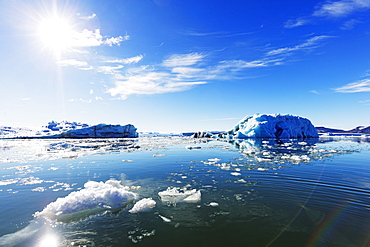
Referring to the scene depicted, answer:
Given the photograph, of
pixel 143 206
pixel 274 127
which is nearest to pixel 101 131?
pixel 274 127

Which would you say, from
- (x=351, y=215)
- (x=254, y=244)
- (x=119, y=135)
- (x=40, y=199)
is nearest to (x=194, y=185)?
(x=254, y=244)

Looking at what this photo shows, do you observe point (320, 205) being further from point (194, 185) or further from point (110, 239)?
point (110, 239)

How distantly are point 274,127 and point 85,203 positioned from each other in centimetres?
5307

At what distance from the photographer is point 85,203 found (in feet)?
15.4

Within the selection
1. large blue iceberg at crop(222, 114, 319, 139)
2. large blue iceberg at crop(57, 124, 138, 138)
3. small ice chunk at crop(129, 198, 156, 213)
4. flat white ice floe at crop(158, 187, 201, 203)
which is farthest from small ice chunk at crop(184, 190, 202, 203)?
large blue iceberg at crop(57, 124, 138, 138)

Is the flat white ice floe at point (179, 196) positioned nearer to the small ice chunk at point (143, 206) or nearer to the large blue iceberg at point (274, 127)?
the small ice chunk at point (143, 206)

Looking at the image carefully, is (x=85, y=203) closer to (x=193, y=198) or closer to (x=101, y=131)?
(x=193, y=198)

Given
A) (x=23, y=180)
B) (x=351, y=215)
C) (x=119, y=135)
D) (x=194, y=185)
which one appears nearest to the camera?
(x=351, y=215)

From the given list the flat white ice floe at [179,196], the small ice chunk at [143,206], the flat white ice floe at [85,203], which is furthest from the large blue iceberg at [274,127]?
the flat white ice floe at [85,203]

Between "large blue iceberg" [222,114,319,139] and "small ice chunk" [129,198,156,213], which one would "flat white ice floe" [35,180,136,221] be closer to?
"small ice chunk" [129,198,156,213]

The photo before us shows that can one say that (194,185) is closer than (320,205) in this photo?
No

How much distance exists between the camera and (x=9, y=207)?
481 centimetres

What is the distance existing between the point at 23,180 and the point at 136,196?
5839 mm

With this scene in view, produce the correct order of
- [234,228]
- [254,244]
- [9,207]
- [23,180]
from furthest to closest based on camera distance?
[23,180] < [9,207] < [234,228] < [254,244]
